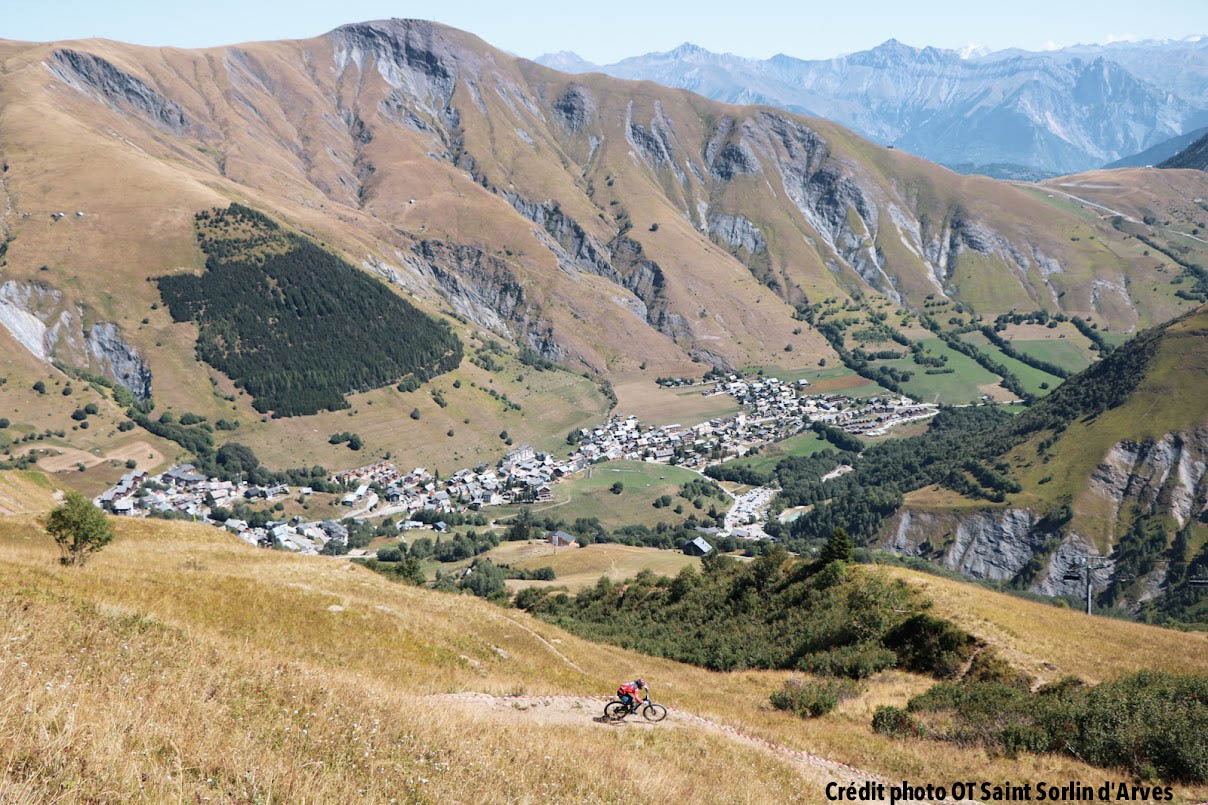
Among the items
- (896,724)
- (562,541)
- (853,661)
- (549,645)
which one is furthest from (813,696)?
(562,541)

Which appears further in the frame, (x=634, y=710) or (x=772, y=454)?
(x=772, y=454)

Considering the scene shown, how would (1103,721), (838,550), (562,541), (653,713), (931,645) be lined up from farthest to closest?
(562,541), (838,550), (931,645), (1103,721), (653,713)

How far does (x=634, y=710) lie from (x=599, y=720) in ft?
3.45

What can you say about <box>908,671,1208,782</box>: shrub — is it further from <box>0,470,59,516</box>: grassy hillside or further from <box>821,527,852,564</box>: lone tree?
<box>0,470,59,516</box>: grassy hillside

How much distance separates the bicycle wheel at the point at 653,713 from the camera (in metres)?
22.3

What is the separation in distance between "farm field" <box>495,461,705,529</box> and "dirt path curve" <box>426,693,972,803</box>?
123689 millimetres

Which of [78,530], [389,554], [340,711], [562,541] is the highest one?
[340,711]

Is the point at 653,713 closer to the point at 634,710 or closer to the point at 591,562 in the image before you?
the point at 634,710

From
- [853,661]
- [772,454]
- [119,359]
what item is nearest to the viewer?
[853,661]

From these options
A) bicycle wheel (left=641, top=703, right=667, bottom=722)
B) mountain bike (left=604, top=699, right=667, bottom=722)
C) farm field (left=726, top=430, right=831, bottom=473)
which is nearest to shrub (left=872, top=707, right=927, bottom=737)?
A: bicycle wheel (left=641, top=703, right=667, bottom=722)

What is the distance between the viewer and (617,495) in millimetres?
160250

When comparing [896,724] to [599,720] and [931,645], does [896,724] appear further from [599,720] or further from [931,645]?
[599,720]

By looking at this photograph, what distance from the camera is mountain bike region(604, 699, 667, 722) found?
21.7 m

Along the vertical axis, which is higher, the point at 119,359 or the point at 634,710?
the point at 634,710
